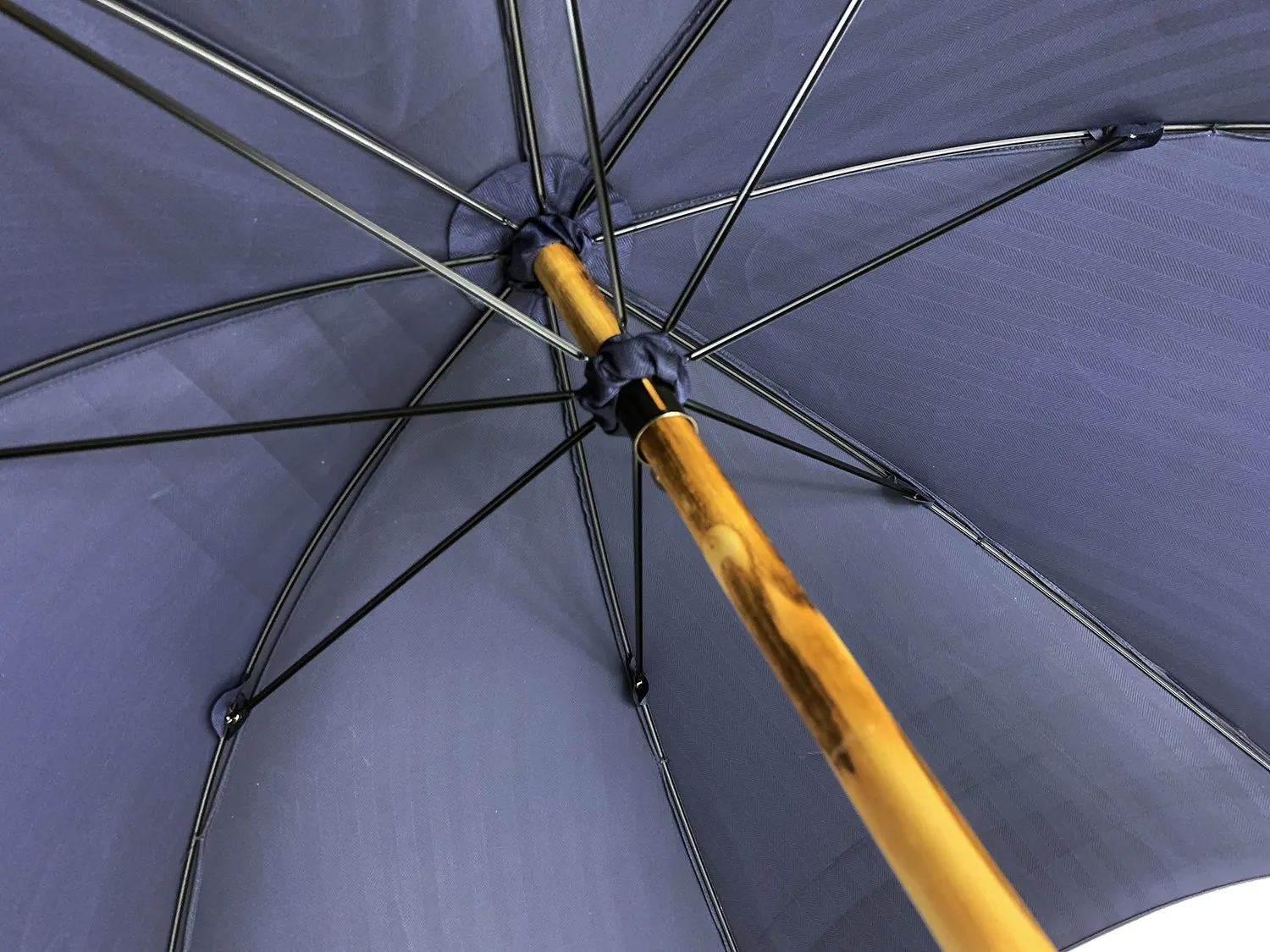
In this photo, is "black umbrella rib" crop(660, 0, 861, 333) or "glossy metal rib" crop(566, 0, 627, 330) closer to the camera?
"glossy metal rib" crop(566, 0, 627, 330)

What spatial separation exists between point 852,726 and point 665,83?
1.39 metres

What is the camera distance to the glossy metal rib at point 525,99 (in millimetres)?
1916

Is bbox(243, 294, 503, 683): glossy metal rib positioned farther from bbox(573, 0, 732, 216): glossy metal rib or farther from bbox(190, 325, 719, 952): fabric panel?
bbox(573, 0, 732, 216): glossy metal rib

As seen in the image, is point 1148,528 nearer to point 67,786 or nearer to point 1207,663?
point 1207,663

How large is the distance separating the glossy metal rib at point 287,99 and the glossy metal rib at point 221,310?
0.19 meters

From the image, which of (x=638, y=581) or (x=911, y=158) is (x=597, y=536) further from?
(x=911, y=158)

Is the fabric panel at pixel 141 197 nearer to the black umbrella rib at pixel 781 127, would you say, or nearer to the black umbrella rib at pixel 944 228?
the black umbrella rib at pixel 781 127

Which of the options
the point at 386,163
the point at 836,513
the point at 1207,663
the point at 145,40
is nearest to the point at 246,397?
the point at 386,163

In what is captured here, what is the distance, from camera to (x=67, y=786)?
Result: 1924 mm

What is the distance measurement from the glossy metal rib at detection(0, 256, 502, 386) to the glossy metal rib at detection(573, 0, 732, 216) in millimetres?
361

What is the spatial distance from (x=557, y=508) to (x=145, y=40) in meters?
1.31

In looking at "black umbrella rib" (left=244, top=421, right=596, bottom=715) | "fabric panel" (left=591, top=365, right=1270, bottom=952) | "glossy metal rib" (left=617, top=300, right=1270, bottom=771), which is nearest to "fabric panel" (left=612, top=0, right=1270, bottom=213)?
"glossy metal rib" (left=617, top=300, right=1270, bottom=771)

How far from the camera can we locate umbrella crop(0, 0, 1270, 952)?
74.1 inches

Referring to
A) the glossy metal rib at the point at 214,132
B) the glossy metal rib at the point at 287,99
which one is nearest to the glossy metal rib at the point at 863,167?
the glossy metal rib at the point at 287,99
